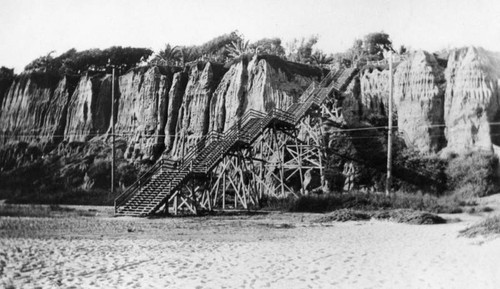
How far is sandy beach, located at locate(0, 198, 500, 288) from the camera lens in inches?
346

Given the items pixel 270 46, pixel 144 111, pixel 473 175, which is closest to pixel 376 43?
pixel 270 46

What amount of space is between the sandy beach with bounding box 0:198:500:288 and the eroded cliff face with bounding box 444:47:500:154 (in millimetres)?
14811

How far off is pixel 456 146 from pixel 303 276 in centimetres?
2355

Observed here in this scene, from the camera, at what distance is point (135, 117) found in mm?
49094

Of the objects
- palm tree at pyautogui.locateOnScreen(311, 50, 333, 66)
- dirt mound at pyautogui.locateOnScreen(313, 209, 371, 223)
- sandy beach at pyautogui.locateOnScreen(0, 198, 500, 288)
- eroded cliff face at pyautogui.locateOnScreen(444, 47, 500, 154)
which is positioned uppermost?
palm tree at pyautogui.locateOnScreen(311, 50, 333, 66)

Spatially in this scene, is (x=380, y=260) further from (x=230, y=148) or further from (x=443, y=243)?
(x=230, y=148)

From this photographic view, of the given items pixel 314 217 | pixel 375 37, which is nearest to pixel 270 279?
pixel 314 217

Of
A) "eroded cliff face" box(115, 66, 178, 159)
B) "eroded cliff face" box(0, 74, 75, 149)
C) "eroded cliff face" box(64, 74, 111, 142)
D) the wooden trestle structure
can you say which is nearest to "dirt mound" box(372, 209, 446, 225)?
the wooden trestle structure

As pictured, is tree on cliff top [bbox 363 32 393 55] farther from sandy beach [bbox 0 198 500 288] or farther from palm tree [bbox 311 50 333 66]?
sandy beach [bbox 0 198 500 288]

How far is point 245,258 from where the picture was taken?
1100cm

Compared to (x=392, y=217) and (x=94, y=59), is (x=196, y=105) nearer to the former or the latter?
(x=94, y=59)

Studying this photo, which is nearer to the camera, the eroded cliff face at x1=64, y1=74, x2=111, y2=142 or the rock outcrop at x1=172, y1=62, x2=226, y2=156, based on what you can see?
the rock outcrop at x1=172, y1=62, x2=226, y2=156

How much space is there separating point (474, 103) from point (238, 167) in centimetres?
1402

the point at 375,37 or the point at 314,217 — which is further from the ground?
the point at 375,37
